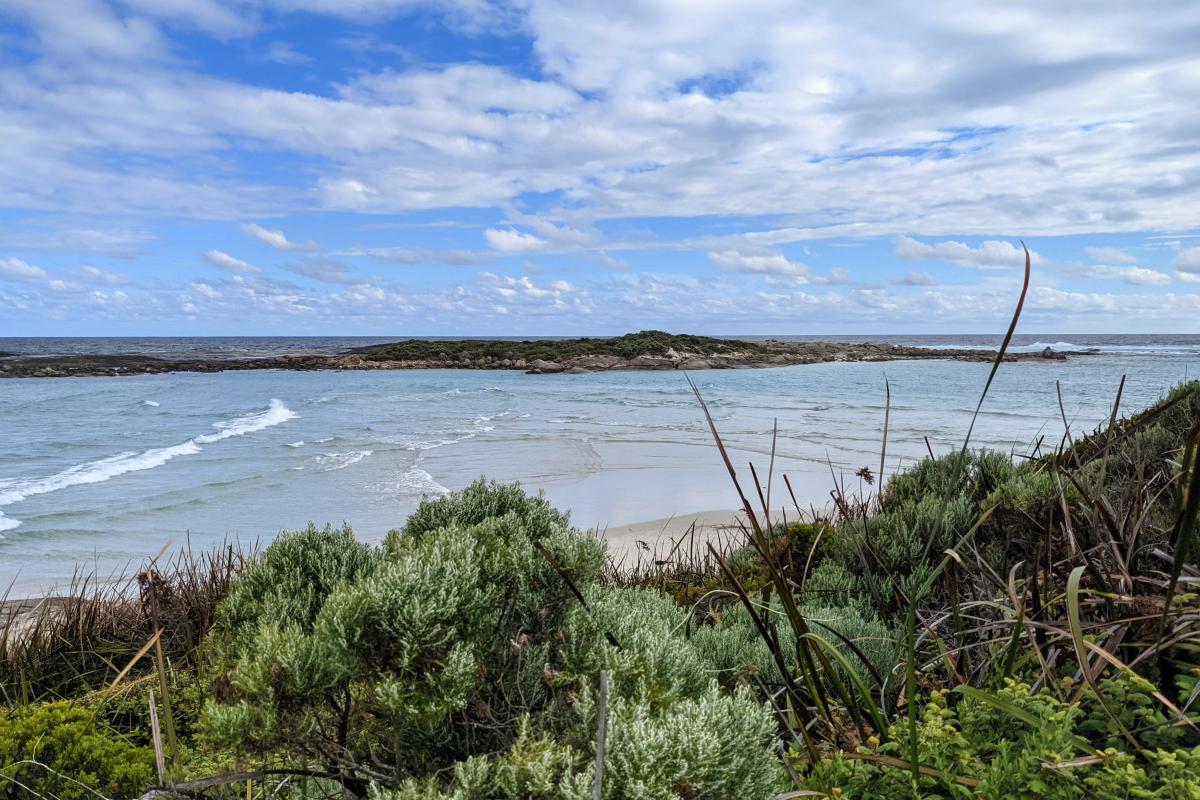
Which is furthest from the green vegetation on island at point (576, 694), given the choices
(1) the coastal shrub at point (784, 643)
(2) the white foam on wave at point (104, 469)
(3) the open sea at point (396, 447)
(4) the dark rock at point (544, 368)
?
(4) the dark rock at point (544, 368)

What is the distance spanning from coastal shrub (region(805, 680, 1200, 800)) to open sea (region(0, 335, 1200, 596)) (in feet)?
3.54

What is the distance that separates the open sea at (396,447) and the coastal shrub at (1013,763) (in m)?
1.08

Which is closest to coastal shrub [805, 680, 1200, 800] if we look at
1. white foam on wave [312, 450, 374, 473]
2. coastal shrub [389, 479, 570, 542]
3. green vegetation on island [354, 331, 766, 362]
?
coastal shrub [389, 479, 570, 542]

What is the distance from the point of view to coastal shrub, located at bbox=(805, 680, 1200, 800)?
1629 millimetres

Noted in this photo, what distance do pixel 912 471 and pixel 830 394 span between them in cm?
2393

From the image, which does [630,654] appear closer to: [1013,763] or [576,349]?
[1013,763]

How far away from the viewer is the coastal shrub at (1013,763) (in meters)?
1.63

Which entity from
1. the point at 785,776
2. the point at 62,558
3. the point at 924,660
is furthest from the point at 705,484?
the point at 785,776

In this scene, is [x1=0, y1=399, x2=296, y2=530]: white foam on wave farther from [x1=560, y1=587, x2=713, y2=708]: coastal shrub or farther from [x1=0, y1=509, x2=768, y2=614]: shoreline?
[x1=560, y1=587, x2=713, y2=708]: coastal shrub

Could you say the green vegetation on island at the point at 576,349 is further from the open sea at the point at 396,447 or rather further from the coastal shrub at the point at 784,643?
the coastal shrub at the point at 784,643

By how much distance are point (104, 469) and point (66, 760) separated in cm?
1310

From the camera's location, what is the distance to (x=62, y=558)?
864 cm

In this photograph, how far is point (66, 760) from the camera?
9.70 feet

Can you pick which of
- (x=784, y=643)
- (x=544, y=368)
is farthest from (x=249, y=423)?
(x=544, y=368)
